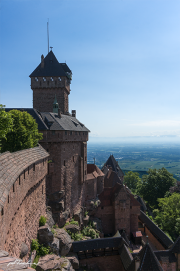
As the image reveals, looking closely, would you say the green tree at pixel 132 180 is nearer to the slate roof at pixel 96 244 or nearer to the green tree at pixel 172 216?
the green tree at pixel 172 216

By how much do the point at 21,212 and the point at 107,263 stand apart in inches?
736

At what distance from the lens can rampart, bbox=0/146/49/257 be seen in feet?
22.0

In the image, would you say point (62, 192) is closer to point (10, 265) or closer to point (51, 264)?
point (51, 264)

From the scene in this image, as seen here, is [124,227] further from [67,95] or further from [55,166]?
[67,95]

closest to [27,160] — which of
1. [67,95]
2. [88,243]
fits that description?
[88,243]

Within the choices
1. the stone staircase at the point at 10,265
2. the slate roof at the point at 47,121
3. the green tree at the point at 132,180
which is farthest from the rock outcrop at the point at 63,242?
the green tree at the point at 132,180

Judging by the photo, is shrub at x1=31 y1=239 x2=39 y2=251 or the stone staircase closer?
the stone staircase

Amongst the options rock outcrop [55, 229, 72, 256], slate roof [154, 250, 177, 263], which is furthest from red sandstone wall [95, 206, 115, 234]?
rock outcrop [55, 229, 72, 256]

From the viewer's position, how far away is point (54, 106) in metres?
28.5

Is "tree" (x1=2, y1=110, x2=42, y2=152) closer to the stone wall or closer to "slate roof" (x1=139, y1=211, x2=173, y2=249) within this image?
the stone wall

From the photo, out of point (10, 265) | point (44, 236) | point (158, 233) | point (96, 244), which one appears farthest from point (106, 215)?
point (10, 265)

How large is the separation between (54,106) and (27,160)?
1896cm

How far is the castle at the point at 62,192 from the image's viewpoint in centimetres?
867

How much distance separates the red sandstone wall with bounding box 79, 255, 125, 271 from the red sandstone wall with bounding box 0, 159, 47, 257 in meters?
13.1
